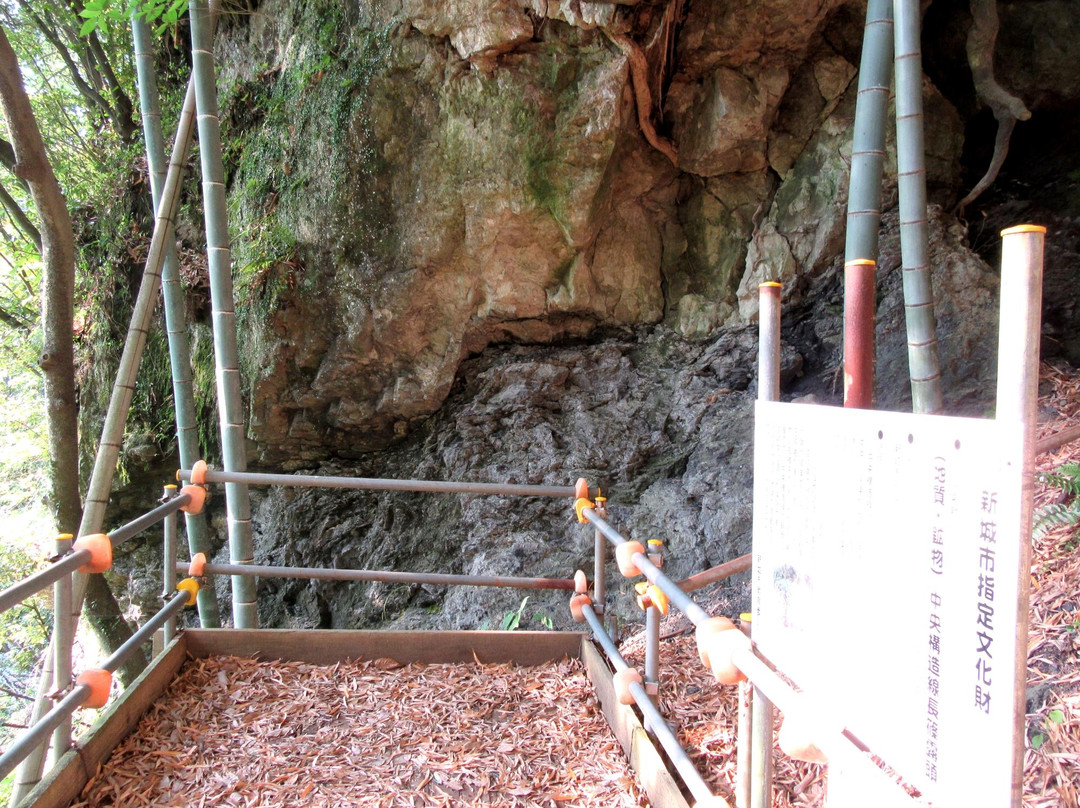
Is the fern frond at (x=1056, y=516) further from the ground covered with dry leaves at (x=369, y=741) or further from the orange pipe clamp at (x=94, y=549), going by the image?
the orange pipe clamp at (x=94, y=549)

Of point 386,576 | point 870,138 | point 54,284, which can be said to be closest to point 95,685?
point 386,576

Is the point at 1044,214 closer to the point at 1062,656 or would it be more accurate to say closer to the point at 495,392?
the point at 1062,656

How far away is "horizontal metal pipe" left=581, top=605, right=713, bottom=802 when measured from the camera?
5.20ft

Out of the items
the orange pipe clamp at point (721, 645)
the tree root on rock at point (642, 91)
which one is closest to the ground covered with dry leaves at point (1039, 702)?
the orange pipe clamp at point (721, 645)

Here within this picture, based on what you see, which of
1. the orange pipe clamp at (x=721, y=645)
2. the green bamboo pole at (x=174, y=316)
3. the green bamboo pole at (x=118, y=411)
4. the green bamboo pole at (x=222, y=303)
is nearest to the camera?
the orange pipe clamp at (x=721, y=645)

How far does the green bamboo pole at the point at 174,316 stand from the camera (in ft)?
12.0

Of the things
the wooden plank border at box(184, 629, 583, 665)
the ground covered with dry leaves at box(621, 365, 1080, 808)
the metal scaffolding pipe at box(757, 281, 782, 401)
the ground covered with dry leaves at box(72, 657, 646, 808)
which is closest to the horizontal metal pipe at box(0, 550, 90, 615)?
the ground covered with dry leaves at box(72, 657, 646, 808)

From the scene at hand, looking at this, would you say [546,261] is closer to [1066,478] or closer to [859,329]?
[1066,478]

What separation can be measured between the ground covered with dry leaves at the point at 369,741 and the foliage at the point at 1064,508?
2167mm

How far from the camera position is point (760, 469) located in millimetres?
1466

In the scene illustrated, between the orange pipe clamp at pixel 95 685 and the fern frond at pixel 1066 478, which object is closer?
the orange pipe clamp at pixel 95 685

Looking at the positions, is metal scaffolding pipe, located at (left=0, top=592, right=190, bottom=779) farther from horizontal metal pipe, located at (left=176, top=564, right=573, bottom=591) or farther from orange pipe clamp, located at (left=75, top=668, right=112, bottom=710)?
horizontal metal pipe, located at (left=176, top=564, right=573, bottom=591)

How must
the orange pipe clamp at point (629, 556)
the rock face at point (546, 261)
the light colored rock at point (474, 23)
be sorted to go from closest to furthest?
the orange pipe clamp at point (629, 556)
the light colored rock at point (474, 23)
the rock face at point (546, 261)

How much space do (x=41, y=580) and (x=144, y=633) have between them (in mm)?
762
